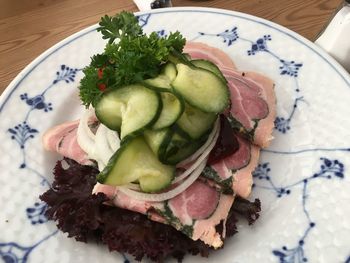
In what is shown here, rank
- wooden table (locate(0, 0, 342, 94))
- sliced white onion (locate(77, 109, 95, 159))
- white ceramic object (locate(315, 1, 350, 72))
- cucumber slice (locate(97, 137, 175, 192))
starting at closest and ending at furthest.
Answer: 1. cucumber slice (locate(97, 137, 175, 192))
2. sliced white onion (locate(77, 109, 95, 159))
3. white ceramic object (locate(315, 1, 350, 72))
4. wooden table (locate(0, 0, 342, 94))

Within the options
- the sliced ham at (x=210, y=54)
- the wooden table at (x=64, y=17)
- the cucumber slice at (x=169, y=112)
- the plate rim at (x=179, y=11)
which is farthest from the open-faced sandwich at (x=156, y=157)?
the wooden table at (x=64, y=17)

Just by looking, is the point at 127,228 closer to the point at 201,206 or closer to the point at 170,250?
the point at 170,250

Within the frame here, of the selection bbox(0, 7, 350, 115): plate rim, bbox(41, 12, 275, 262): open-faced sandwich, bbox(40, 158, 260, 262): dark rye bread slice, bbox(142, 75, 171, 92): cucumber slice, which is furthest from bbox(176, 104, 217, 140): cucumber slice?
bbox(0, 7, 350, 115): plate rim

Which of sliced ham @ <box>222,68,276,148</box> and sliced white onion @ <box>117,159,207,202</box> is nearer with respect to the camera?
sliced white onion @ <box>117,159,207,202</box>

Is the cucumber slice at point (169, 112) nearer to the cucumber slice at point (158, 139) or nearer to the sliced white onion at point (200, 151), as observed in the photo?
the cucumber slice at point (158, 139)

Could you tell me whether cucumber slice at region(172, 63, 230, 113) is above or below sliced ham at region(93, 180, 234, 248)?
above

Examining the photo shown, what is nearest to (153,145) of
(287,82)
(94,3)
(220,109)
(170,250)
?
(220,109)

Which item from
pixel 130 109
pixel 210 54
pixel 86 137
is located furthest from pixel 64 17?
pixel 130 109

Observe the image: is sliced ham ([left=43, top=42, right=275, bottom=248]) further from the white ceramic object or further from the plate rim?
the white ceramic object
